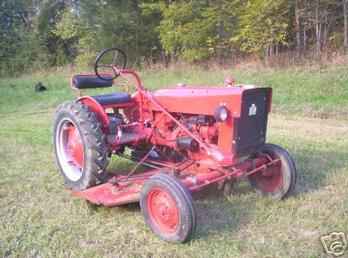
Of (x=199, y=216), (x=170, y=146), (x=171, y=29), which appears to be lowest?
(x=199, y=216)

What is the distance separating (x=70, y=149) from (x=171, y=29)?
1002cm

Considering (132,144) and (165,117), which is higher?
(165,117)

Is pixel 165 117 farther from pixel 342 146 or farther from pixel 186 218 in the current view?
pixel 342 146

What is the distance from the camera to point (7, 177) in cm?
407

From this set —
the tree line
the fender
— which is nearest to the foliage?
the tree line

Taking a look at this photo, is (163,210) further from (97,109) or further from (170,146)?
(97,109)

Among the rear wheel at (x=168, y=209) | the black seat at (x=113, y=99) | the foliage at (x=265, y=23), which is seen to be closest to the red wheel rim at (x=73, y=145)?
the black seat at (x=113, y=99)

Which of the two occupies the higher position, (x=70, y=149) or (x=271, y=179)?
(x=70, y=149)

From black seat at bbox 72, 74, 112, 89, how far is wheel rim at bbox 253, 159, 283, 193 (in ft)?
5.64

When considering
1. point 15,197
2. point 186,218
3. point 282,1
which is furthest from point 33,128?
point 282,1

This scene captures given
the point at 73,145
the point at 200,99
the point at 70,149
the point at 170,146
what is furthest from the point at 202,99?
the point at 70,149

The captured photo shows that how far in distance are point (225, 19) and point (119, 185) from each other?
9.97 metres

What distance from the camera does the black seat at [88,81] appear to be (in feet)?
12.5

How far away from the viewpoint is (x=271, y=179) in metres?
3.46
